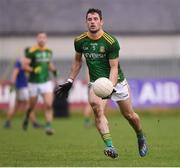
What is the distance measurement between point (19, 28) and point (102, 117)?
A: 3518cm

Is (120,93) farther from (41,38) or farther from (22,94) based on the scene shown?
(22,94)

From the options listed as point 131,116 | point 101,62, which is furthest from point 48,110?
point 101,62

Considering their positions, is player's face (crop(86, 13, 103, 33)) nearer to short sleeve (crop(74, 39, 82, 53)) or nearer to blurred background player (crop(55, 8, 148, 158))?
blurred background player (crop(55, 8, 148, 158))

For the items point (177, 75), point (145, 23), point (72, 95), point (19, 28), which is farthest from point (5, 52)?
point (72, 95)

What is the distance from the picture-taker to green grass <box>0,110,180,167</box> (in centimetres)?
1273

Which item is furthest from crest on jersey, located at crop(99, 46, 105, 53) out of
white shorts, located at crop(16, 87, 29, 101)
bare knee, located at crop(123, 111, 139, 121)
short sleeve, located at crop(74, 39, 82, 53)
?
white shorts, located at crop(16, 87, 29, 101)

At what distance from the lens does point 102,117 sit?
13.3 m

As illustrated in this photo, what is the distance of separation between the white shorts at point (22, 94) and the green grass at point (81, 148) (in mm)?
2834

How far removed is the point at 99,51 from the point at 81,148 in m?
2.96

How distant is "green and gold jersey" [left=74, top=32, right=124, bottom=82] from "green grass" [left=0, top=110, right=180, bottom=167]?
1447 mm

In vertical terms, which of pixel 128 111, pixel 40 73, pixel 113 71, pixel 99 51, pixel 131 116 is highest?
pixel 99 51

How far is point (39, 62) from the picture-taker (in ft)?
70.6

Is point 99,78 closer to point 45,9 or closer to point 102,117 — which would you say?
point 102,117

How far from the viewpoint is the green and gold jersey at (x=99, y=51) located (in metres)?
13.3
